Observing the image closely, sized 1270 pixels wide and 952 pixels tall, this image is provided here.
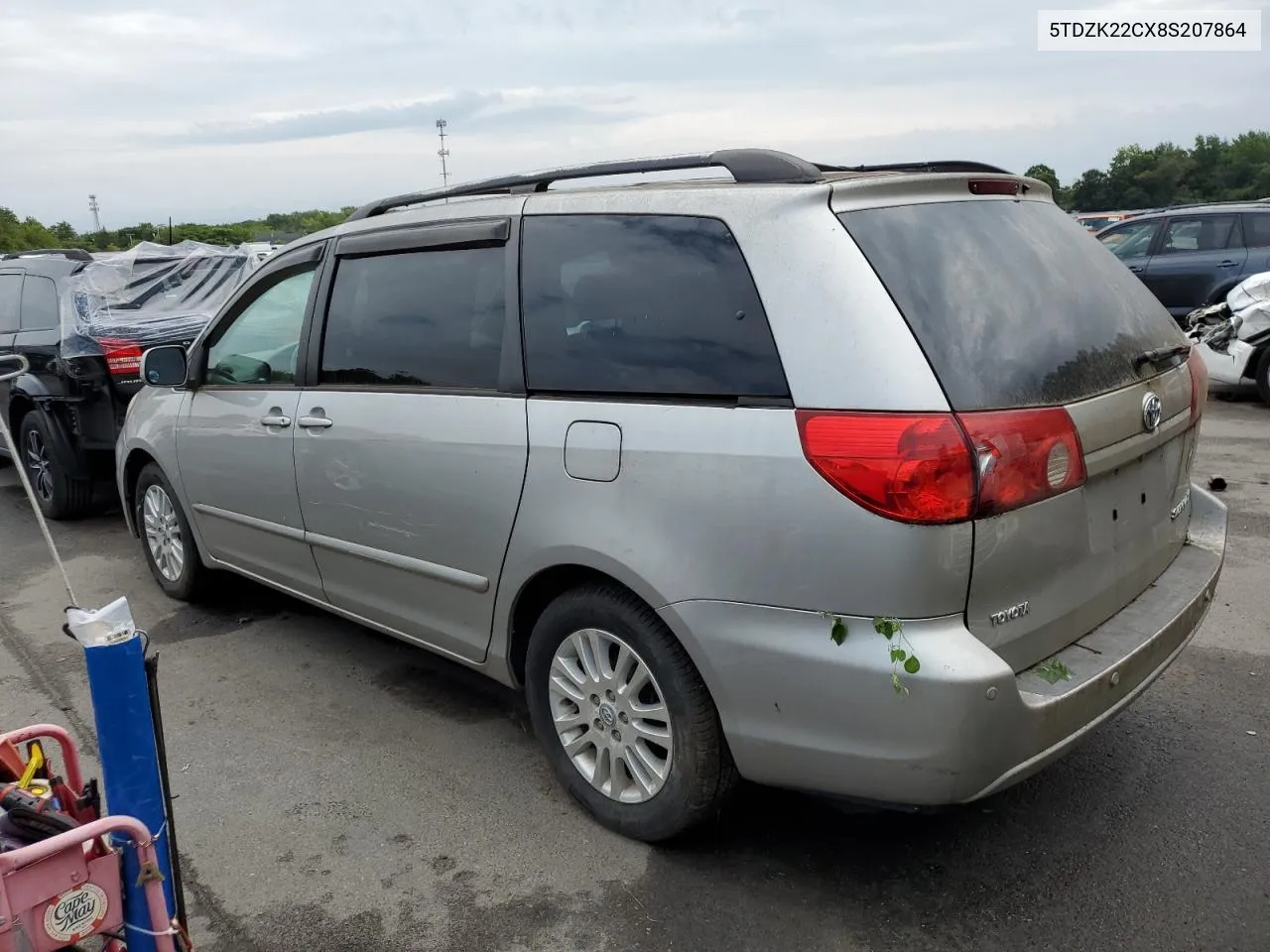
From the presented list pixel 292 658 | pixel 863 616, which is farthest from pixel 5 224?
pixel 863 616

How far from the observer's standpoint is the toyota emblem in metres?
2.71

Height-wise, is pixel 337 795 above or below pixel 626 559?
below

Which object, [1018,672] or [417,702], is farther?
[417,702]

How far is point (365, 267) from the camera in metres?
3.77

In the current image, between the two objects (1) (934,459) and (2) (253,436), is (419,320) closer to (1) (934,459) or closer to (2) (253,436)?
(2) (253,436)

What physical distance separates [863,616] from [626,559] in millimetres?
633

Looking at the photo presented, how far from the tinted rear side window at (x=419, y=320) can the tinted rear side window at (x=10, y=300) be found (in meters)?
4.88

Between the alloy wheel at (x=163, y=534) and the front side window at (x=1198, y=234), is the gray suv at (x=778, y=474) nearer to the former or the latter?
the alloy wheel at (x=163, y=534)

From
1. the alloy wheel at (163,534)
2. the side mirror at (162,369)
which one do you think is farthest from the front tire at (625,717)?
the alloy wheel at (163,534)

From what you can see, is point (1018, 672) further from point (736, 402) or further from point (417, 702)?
point (417, 702)

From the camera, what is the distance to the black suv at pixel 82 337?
665 cm

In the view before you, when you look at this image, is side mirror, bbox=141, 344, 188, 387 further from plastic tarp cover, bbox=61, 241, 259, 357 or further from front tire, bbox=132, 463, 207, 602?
plastic tarp cover, bbox=61, 241, 259, 357

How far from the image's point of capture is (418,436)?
10.8ft

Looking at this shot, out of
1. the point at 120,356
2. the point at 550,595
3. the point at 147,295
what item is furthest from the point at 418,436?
the point at 147,295
